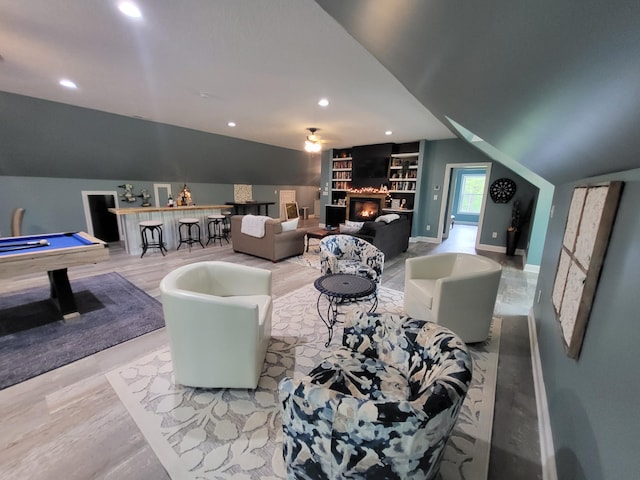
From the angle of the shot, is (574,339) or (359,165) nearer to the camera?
(574,339)

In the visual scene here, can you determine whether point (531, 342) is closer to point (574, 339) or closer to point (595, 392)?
point (574, 339)

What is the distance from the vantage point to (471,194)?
1034 centimetres

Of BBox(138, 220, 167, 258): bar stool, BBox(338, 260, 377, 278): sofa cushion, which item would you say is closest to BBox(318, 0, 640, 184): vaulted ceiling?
BBox(338, 260, 377, 278): sofa cushion

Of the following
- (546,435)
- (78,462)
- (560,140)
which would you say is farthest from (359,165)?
(78,462)

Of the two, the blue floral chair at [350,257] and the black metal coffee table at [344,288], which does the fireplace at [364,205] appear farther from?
the black metal coffee table at [344,288]

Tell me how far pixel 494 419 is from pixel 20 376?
10.9ft

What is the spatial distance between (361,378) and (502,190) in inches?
237

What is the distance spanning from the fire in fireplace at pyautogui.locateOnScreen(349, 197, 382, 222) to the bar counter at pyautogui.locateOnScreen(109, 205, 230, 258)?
3566 millimetres

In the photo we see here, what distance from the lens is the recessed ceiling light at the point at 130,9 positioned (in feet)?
5.76

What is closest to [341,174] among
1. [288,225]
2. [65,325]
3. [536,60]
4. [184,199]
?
[288,225]

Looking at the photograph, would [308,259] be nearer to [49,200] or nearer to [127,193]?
[127,193]

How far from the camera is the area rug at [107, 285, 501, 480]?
53.1 inches

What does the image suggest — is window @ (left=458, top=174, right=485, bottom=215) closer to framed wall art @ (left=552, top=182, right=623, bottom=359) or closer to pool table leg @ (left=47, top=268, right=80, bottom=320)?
framed wall art @ (left=552, top=182, right=623, bottom=359)

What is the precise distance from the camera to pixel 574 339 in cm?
129
